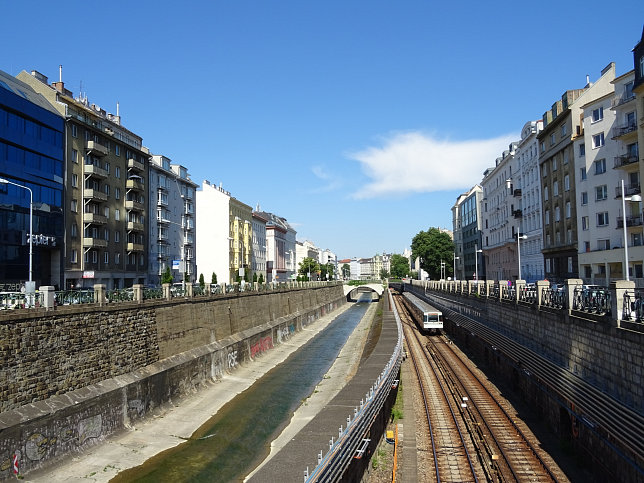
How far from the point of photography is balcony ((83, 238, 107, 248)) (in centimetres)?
5008

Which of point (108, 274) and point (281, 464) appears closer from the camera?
point (281, 464)

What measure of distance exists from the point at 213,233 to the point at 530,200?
53.1 metres

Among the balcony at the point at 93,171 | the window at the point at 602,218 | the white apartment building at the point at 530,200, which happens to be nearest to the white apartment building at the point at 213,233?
the balcony at the point at 93,171

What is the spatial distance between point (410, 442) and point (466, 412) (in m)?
5.33

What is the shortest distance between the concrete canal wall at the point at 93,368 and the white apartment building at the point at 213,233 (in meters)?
50.4

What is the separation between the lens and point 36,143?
42969 millimetres

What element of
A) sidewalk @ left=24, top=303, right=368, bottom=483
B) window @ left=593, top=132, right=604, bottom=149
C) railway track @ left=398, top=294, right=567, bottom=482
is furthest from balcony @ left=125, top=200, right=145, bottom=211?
window @ left=593, top=132, right=604, bottom=149

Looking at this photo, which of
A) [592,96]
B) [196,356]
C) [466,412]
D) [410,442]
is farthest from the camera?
[592,96]

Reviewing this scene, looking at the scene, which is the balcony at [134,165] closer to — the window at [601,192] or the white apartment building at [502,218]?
the white apartment building at [502,218]

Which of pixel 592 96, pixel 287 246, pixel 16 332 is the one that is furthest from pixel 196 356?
pixel 287 246

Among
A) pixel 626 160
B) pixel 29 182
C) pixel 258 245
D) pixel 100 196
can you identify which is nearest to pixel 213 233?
pixel 258 245

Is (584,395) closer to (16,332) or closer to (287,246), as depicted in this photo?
(16,332)

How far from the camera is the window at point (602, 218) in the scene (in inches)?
1747

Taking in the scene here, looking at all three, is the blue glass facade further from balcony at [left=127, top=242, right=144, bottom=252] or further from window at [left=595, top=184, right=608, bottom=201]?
window at [left=595, top=184, right=608, bottom=201]
